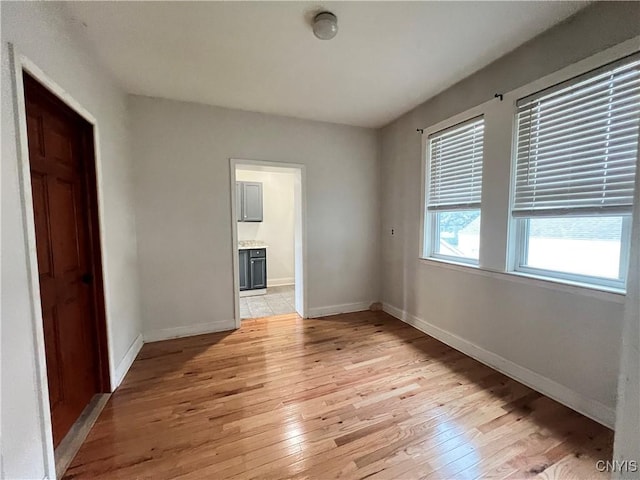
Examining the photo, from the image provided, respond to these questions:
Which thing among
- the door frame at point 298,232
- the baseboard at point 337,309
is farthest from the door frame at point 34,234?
the baseboard at point 337,309

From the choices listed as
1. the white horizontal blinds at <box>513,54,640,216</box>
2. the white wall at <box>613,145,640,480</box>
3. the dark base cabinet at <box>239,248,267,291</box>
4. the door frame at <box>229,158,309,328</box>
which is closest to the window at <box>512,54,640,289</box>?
the white horizontal blinds at <box>513,54,640,216</box>

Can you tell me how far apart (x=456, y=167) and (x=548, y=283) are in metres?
1.32

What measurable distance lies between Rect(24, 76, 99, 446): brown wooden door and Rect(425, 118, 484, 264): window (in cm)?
312

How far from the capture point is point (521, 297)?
84.0 inches

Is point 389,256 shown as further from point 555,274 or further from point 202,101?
point 202,101

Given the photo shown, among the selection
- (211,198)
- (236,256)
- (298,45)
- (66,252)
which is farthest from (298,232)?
(66,252)

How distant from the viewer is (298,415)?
181cm

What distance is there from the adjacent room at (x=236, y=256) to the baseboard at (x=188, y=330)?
0.03 metres

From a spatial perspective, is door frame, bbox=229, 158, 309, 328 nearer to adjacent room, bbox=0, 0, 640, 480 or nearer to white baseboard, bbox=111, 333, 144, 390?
adjacent room, bbox=0, 0, 640, 480

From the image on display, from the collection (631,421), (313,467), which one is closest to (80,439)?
(313,467)

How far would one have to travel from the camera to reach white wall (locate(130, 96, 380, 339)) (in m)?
2.87

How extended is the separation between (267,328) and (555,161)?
3173 millimetres

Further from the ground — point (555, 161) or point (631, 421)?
point (555, 161)

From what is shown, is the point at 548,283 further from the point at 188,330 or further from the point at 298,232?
the point at 188,330
